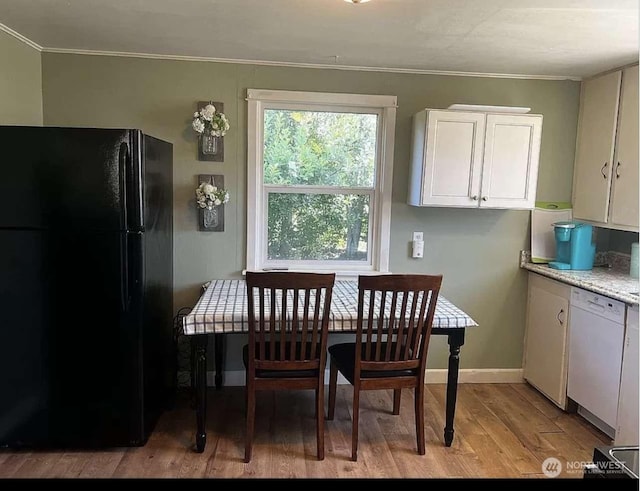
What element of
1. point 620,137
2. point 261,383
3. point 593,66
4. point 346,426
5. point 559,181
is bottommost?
point 346,426

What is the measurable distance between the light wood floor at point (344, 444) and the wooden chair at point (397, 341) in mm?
159

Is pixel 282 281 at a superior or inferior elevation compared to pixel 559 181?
inferior

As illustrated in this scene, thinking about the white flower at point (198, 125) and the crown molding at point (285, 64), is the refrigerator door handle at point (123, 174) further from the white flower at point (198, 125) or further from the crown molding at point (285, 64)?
the crown molding at point (285, 64)

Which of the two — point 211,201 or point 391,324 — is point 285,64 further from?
point 391,324

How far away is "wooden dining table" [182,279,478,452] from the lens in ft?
8.43

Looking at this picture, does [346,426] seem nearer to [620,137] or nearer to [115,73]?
[620,137]

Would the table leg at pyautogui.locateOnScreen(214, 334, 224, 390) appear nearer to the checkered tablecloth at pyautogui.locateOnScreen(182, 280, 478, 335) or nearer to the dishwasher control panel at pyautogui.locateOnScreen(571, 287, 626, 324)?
the checkered tablecloth at pyautogui.locateOnScreen(182, 280, 478, 335)

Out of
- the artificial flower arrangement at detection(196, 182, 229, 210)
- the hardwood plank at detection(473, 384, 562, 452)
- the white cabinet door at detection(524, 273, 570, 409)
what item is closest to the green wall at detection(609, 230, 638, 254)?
the white cabinet door at detection(524, 273, 570, 409)

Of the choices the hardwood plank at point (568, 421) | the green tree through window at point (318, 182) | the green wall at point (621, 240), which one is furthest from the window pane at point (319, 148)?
the hardwood plank at point (568, 421)

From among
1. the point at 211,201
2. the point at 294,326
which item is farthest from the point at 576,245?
the point at 211,201

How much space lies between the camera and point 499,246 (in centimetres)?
365
